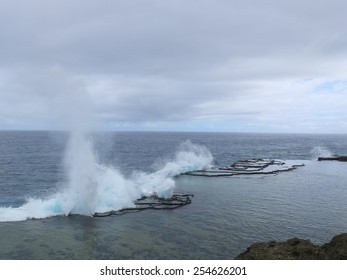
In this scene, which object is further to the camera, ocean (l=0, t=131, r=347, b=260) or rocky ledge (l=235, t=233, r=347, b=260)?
ocean (l=0, t=131, r=347, b=260)

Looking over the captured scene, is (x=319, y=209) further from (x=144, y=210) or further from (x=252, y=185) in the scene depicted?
(x=144, y=210)

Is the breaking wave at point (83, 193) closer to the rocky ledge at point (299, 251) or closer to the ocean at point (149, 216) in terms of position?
the ocean at point (149, 216)

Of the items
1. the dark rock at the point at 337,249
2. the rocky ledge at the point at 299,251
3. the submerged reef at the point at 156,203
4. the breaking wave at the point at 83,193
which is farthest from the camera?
the submerged reef at the point at 156,203

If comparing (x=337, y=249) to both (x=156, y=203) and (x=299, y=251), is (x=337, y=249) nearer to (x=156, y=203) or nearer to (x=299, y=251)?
(x=299, y=251)

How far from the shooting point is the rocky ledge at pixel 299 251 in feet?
51.5

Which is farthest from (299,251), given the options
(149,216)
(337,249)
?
(149,216)

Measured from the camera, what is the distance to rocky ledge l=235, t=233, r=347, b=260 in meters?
15.7

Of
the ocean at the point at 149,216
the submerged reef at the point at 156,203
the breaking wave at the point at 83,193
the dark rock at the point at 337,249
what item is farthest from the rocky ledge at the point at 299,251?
the breaking wave at the point at 83,193

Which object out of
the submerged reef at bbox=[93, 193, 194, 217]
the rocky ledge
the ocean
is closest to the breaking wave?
the ocean

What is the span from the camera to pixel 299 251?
17.5m

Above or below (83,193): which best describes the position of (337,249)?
above

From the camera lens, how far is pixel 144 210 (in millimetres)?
33594

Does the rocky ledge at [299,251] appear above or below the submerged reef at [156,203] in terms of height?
above

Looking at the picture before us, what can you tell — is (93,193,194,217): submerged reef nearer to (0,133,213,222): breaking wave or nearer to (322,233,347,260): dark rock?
(0,133,213,222): breaking wave
